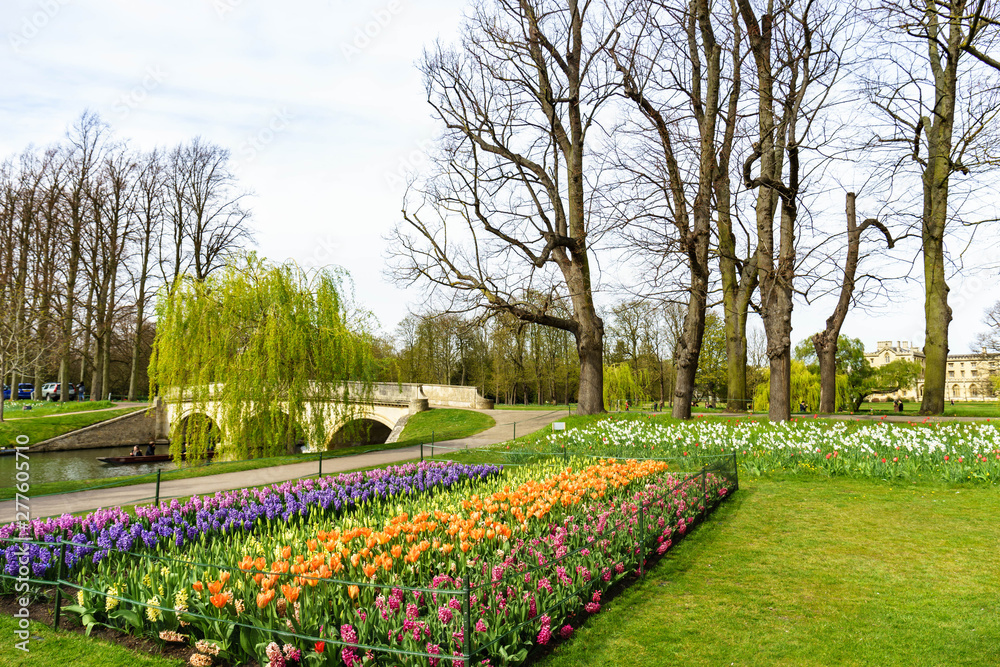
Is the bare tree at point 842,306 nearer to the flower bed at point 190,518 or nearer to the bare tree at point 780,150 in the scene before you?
the bare tree at point 780,150

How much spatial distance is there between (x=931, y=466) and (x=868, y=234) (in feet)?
36.3

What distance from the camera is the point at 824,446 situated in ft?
38.0

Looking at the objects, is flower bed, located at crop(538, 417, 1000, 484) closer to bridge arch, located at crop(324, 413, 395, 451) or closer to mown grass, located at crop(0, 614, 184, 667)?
bridge arch, located at crop(324, 413, 395, 451)

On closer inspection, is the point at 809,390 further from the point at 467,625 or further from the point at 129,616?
the point at 129,616

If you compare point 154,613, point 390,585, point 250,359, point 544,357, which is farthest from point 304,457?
point 544,357

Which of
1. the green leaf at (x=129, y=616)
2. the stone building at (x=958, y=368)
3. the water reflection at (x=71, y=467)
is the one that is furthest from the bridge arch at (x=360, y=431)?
the stone building at (x=958, y=368)

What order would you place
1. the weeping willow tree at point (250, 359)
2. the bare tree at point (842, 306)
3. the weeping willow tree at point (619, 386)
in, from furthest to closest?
1. the weeping willow tree at point (619, 386)
2. the bare tree at point (842, 306)
3. the weeping willow tree at point (250, 359)

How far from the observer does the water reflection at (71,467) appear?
21.0 meters

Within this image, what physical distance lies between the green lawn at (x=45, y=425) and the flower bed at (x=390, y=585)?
2484 centimetres

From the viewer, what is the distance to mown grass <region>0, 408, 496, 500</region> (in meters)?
10.6

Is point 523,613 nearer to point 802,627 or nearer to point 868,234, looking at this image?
point 802,627

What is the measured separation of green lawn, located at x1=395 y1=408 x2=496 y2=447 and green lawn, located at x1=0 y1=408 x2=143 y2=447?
1509 centimetres

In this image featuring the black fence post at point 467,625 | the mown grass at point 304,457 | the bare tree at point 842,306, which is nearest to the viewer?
the black fence post at point 467,625

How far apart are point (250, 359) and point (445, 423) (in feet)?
40.2
